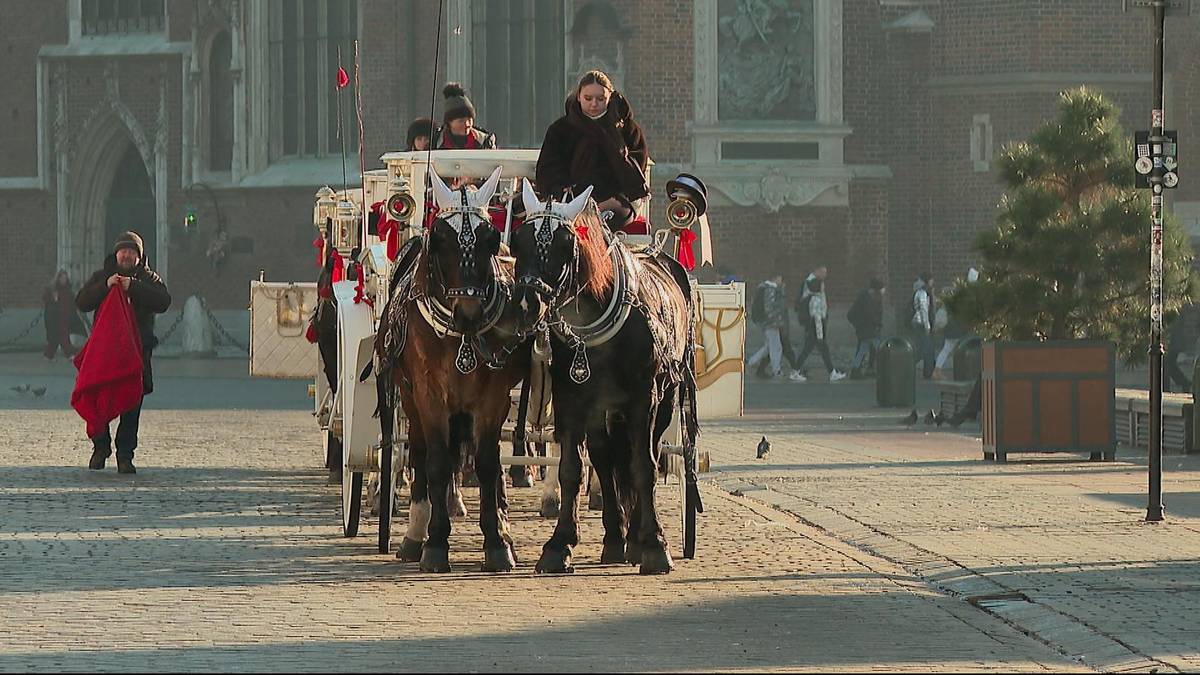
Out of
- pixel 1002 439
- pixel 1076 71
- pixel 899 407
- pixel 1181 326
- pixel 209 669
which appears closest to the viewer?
pixel 209 669

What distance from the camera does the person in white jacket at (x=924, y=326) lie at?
3659cm

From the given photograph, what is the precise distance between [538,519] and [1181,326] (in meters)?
19.4

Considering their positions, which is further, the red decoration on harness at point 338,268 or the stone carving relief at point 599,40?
the stone carving relief at point 599,40

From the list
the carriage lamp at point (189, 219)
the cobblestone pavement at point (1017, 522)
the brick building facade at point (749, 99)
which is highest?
the brick building facade at point (749, 99)

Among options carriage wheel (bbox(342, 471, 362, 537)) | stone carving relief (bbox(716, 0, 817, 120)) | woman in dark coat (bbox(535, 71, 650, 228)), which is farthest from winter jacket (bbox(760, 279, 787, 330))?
woman in dark coat (bbox(535, 71, 650, 228))

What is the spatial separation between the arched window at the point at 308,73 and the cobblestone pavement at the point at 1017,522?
21841mm

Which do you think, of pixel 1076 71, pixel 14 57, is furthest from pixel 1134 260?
pixel 14 57

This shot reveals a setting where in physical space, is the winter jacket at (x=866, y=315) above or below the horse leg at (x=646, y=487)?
above

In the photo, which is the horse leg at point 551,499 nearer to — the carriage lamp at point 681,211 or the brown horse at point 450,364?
the carriage lamp at point 681,211

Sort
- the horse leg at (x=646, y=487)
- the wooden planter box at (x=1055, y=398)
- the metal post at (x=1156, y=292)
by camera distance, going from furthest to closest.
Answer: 1. the wooden planter box at (x=1055, y=398)
2. the metal post at (x=1156, y=292)
3. the horse leg at (x=646, y=487)

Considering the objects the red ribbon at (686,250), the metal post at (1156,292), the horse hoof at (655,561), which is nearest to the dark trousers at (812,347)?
the metal post at (1156,292)

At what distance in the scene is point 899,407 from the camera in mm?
28531

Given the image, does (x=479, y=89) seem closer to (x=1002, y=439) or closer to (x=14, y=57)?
(x=14, y=57)

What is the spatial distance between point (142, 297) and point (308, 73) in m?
27.2
